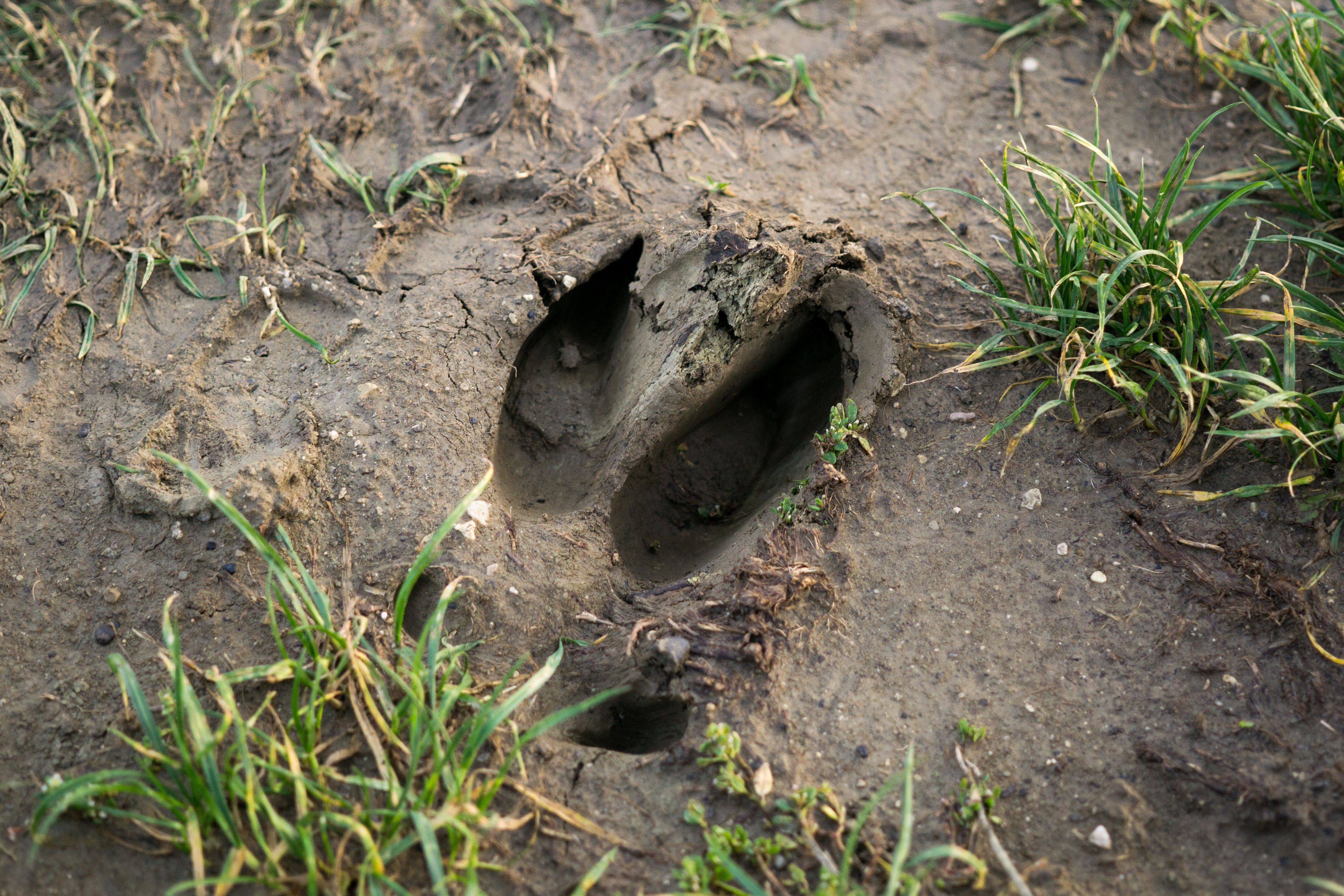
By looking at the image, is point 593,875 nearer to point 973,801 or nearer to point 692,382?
point 973,801

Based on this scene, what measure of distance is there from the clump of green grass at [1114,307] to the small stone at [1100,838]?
0.84 meters

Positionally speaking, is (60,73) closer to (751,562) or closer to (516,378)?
(516,378)

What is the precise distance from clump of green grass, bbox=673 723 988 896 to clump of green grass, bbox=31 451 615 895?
21 cm

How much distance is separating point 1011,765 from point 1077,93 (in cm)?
230

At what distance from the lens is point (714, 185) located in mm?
2605

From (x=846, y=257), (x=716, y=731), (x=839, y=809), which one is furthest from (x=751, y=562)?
(x=846, y=257)

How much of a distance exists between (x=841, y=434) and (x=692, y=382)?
0.40 metres

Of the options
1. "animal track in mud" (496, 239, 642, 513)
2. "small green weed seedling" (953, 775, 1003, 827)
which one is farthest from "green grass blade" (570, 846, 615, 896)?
"animal track in mud" (496, 239, 642, 513)

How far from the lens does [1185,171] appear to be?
2.16 metres

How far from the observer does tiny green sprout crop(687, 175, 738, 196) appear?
2600mm

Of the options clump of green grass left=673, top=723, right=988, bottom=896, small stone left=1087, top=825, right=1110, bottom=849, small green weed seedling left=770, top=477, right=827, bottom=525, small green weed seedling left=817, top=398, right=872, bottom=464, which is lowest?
small stone left=1087, top=825, right=1110, bottom=849

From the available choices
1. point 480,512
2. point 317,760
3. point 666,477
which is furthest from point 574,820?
point 666,477

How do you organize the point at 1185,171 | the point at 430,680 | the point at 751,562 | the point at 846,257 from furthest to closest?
the point at 846,257 < the point at 1185,171 < the point at 751,562 < the point at 430,680

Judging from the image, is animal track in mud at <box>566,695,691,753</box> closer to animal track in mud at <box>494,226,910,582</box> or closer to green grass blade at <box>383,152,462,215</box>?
animal track in mud at <box>494,226,910,582</box>
